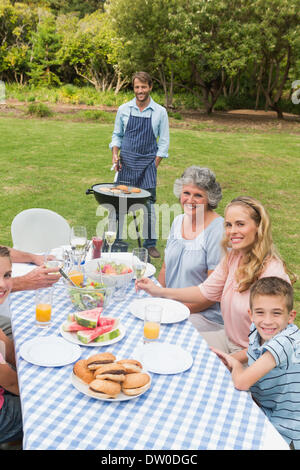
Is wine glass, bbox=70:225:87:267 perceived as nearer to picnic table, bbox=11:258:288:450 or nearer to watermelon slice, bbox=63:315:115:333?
watermelon slice, bbox=63:315:115:333

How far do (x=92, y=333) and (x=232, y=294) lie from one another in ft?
3.14

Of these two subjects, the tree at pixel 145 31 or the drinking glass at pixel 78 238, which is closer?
the drinking glass at pixel 78 238

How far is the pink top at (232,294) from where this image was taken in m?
2.65

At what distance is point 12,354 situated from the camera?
2.44m

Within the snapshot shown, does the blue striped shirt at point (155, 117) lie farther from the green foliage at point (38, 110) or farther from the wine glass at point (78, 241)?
the green foliage at point (38, 110)

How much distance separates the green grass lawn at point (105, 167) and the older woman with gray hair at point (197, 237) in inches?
78.4

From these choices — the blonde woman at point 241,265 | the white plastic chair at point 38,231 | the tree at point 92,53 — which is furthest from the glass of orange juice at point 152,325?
the tree at point 92,53

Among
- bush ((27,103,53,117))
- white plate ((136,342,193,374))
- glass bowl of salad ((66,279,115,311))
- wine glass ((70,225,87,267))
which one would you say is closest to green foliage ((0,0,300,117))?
bush ((27,103,53,117))

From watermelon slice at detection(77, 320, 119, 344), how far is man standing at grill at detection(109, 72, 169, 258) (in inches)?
151

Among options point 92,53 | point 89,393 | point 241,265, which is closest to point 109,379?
point 89,393

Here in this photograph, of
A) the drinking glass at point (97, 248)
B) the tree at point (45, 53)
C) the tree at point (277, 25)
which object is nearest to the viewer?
the drinking glass at point (97, 248)

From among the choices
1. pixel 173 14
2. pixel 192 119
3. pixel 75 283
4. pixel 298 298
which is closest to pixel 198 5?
pixel 173 14

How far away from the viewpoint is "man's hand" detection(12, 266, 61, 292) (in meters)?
2.72
